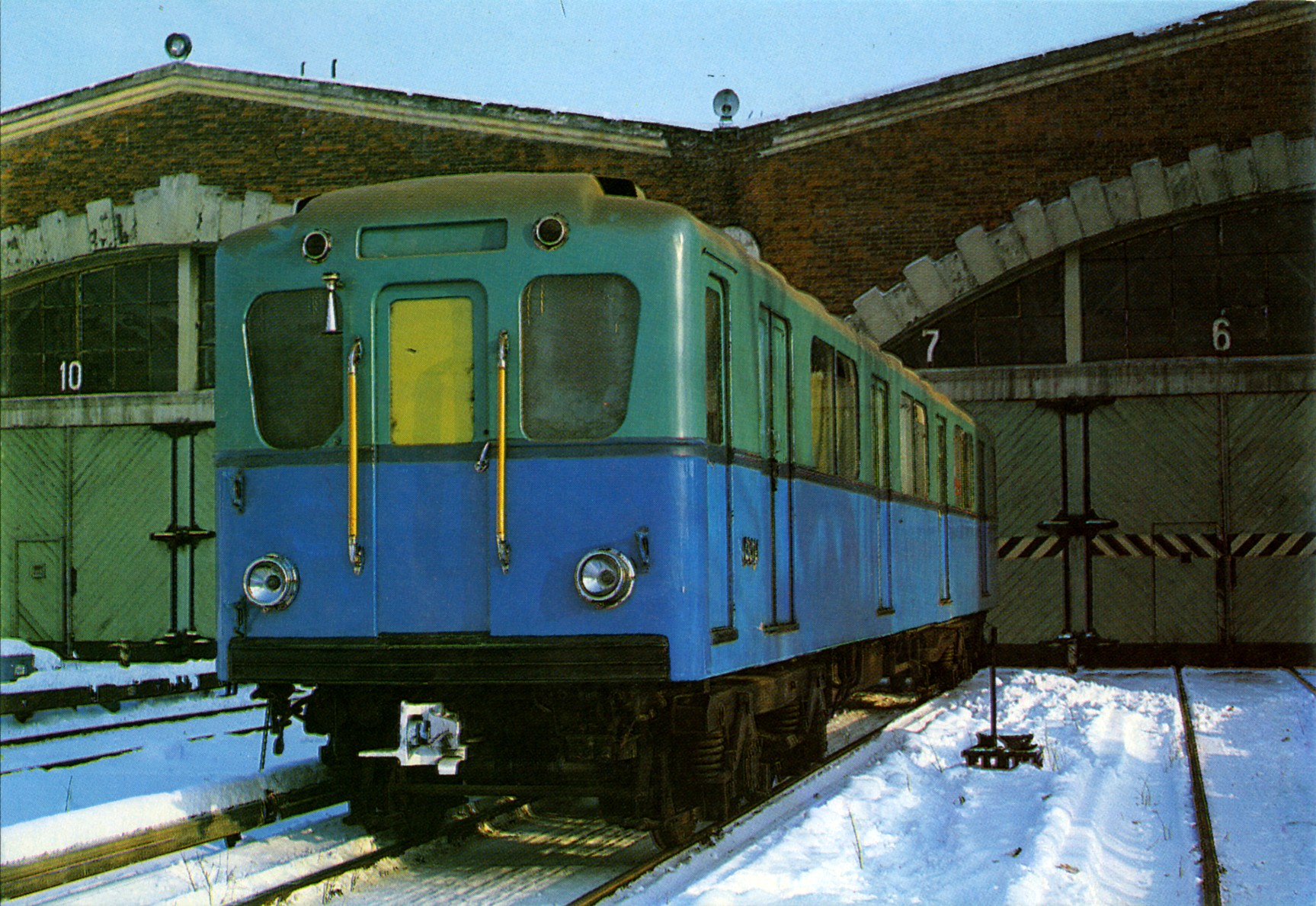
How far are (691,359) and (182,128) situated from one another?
50.1ft

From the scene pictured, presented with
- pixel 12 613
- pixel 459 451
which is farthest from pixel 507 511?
pixel 12 613

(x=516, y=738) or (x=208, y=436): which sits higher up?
(x=208, y=436)

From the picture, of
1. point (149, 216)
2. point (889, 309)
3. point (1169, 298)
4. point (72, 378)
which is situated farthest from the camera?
point (72, 378)

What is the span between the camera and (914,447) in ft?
40.0

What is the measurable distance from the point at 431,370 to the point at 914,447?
246 inches

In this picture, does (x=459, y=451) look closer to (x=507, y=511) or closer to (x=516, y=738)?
(x=507, y=511)

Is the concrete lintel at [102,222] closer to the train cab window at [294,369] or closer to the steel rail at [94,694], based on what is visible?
the steel rail at [94,694]

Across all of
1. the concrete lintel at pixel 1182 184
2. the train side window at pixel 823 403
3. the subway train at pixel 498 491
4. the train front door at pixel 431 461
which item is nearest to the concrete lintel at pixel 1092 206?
the concrete lintel at pixel 1182 184

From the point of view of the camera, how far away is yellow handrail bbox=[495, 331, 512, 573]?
650cm

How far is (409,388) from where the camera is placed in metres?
6.77

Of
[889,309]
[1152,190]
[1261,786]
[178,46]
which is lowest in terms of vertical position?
[1261,786]

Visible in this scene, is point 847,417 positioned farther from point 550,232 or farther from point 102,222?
point 102,222

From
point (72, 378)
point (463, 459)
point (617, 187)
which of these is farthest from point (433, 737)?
point (72, 378)

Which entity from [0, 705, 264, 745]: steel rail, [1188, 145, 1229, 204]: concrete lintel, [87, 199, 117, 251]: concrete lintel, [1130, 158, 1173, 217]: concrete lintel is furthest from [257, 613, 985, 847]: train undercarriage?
[87, 199, 117, 251]: concrete lintel
